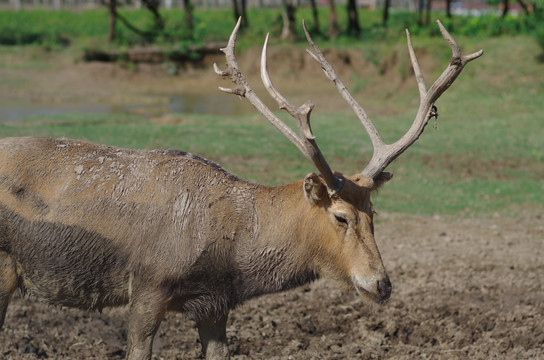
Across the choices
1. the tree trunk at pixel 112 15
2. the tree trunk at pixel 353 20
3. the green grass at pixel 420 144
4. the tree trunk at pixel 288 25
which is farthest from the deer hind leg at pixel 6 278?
the tree trunk at pixel 353 20

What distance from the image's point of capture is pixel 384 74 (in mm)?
26969

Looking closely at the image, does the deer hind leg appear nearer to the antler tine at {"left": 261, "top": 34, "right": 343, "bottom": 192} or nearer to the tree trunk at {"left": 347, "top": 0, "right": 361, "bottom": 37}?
the antler tine at {"left": 261, "top": 34, "right": 343, "bottom": 192}

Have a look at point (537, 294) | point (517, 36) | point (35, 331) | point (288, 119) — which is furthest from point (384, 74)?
point (35, 331)

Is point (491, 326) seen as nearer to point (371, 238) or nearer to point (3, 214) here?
point (371, 238)

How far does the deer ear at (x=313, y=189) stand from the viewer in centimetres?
543

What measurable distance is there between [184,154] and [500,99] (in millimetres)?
17477

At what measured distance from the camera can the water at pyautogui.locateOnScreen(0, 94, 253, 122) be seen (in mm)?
22478

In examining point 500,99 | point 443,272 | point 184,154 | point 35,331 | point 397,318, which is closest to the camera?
point 184,154

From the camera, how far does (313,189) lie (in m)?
5.50

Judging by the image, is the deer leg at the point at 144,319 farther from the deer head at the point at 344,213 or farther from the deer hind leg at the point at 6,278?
the deer head at the point at 344,213

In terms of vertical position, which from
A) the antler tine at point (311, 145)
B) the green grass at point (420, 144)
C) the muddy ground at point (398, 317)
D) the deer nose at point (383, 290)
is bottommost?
the green grass at point (420, 144)

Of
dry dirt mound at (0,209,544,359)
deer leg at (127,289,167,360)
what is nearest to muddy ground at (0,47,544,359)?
dry dirt mound at (0,209,544,359)

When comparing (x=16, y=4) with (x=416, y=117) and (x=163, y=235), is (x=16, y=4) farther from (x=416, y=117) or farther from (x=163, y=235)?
(x=163, y=235)

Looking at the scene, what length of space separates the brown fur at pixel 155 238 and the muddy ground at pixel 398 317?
1.53 m
